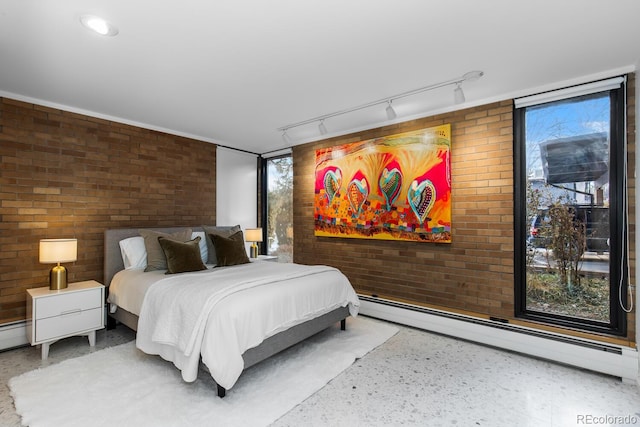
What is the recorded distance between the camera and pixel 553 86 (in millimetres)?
2982

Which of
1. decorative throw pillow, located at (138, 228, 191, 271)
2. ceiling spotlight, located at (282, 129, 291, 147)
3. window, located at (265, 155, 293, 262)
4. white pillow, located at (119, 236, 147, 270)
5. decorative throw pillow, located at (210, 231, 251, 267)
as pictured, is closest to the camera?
decorative throw pillow, located at (138, 228, 191, 271)

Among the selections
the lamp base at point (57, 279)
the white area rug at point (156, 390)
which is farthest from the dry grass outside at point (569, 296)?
the lamp base at point (57, 279)

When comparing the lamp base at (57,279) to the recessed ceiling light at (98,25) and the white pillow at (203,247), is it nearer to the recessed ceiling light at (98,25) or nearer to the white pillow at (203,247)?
the white pillow at (203,247)

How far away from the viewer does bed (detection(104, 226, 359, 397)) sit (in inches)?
89.7

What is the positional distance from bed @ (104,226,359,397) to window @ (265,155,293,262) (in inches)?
69.3

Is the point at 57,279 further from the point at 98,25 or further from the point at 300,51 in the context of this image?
the point at 300,51

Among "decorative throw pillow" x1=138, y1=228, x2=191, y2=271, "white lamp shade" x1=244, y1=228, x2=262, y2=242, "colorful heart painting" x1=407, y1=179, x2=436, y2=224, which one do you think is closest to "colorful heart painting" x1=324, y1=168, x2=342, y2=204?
"colorful heart painting" x1=407, y1=179, x2=436, y2=224

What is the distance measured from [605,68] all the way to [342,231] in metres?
3.24

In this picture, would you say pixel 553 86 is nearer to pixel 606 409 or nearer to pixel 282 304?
pixel 606 409

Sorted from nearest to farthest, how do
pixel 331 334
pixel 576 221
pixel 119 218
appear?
pixel 576 221 → pixel 331 334 → pixel 119 218

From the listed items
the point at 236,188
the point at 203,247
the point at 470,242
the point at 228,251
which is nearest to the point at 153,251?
the point at 203,247

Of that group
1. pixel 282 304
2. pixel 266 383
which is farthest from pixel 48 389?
pixel 282 304

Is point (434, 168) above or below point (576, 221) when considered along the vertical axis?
above

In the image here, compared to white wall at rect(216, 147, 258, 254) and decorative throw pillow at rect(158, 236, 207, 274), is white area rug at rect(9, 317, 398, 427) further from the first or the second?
white wall at rect(216, 147, 258, 254)
